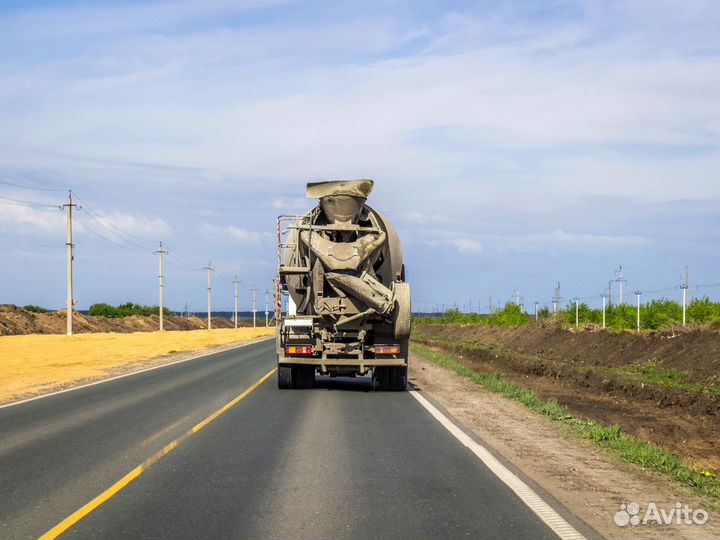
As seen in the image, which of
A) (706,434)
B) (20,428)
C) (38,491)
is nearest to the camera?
(38,491)

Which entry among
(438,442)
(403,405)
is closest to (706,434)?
(403,405)

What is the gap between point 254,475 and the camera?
28.1ft

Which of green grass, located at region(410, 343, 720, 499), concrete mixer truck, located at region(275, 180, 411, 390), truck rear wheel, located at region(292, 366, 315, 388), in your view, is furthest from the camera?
truck rear wheel, located at region(292, 366, 315, 388)

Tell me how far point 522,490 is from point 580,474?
1.36 meters

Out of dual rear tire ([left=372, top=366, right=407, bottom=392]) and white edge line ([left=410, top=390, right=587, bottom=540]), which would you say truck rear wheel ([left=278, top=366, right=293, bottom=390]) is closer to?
dual rear tire ([left=372, top=366, right=407, bottom=392])

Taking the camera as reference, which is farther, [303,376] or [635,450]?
[303,376]

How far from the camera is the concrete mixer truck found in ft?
57.1

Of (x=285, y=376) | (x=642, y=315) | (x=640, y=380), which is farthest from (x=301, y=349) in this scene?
(x=642, y=315)

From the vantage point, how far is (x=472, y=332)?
79750 millimetres

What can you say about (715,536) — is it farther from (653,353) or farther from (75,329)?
(75,329)

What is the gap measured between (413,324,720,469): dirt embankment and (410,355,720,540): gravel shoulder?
231 cm

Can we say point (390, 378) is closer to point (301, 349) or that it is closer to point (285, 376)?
point (301, 349)

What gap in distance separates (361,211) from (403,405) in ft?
15.5

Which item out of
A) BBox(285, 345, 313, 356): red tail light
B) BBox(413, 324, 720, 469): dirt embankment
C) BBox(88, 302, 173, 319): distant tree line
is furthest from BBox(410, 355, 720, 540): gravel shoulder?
BBox(88, 302, 173, 319): distant tree line
